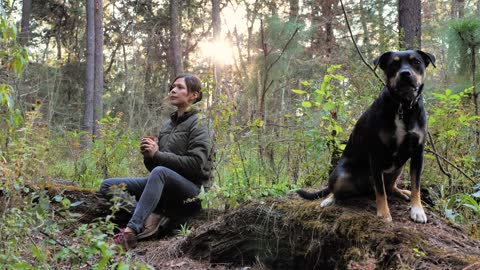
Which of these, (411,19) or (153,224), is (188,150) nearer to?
(153,224)

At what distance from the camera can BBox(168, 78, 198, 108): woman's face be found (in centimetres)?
466

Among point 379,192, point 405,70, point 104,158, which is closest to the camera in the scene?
point 405,70

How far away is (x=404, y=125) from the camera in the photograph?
2.75 meters

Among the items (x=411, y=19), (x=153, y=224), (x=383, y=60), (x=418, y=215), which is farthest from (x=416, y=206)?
(x=411, y=19)

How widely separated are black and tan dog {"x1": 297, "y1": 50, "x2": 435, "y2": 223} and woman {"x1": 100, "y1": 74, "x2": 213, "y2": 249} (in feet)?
5.96

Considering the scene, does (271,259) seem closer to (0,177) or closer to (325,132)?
(325,132)

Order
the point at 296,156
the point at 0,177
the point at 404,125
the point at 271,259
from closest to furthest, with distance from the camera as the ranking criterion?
the point at 0,177
the point at 404,125
the point at 271,259
the point at 296,156

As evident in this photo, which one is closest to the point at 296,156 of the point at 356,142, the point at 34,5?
the point at 356,142

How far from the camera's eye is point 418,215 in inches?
109

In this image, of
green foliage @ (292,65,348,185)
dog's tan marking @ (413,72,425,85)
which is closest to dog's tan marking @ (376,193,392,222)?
dog's tan marking @ (413,72,425,85)

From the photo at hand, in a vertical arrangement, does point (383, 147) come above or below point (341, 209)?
above

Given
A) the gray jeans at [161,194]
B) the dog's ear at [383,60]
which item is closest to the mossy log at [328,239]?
the gray jeans at [161,194]

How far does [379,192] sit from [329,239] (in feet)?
1.57

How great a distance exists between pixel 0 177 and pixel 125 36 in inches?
695
